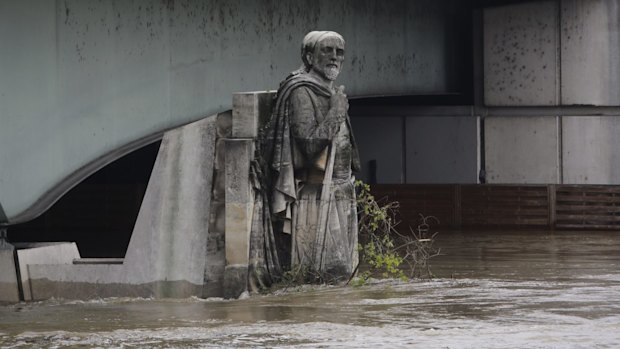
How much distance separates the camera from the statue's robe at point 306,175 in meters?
18.9

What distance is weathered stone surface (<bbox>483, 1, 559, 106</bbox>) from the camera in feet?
114

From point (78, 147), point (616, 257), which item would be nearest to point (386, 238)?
point (78, 147)

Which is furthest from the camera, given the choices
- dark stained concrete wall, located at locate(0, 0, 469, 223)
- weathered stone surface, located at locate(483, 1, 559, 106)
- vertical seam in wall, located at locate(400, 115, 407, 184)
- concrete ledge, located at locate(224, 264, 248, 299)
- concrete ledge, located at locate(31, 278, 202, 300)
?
vertical seam in wall, located at locate(400, 115, 407, 184)

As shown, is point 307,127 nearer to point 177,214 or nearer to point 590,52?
point 177,214

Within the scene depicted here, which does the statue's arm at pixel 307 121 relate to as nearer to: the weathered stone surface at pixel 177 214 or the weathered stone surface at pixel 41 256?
the weathered stone surface at pixel 177 214

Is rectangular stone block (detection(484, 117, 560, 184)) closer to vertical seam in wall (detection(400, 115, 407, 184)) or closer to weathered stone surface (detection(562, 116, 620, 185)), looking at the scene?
weathered stone surface (detection(562, 116, 620, 185))

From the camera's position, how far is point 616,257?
82.2ft

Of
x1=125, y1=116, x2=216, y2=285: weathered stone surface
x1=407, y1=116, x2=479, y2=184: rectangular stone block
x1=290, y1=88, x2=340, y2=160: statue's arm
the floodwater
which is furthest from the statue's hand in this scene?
x1=407, y1=116, x2=479, y2=184: rectangular stone block

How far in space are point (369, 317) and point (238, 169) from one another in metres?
3.78

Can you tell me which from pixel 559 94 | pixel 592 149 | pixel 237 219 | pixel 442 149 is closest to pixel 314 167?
pixel 237 219

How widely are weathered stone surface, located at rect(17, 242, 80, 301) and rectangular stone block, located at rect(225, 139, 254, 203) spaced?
2.80m

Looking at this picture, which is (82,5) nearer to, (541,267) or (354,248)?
(354,248)

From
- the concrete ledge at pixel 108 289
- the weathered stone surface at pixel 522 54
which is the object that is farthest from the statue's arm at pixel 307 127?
the weathered stone surface at pixel 522 54

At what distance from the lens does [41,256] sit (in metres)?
19.7
